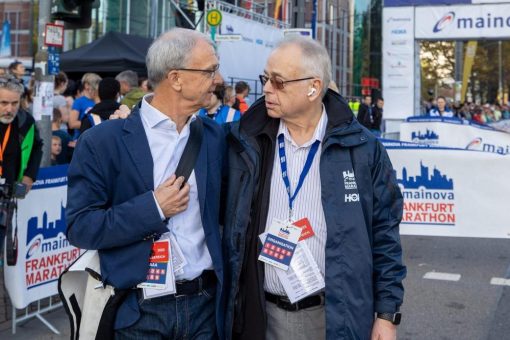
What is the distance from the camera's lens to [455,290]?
7016 mm

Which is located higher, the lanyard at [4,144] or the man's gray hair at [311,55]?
the man's gray hair at [311,55]

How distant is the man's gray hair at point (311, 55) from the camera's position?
2.78 metres

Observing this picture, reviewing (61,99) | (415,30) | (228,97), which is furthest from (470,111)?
(61,99)

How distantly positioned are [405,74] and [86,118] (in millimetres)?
14759

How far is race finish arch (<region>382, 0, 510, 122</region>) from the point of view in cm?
1803

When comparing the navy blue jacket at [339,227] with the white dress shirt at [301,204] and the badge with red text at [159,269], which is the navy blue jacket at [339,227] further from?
the badge with red text at [159,269]

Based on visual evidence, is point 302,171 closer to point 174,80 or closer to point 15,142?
point 174,80

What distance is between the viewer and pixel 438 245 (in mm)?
9281

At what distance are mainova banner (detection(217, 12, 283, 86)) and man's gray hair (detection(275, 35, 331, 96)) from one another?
15499 millimetres

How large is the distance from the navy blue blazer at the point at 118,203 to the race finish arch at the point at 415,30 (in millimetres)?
17014

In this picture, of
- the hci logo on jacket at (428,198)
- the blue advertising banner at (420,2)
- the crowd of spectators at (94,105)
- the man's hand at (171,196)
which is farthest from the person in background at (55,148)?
the blue advertising banner at (420,2)

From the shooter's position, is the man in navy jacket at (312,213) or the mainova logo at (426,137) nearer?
the man in navy jacket at (312,213)

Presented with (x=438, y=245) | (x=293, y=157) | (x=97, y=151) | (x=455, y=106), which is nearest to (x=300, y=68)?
(x=293, y=157)

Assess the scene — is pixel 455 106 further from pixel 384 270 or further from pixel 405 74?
pixel 384 270
